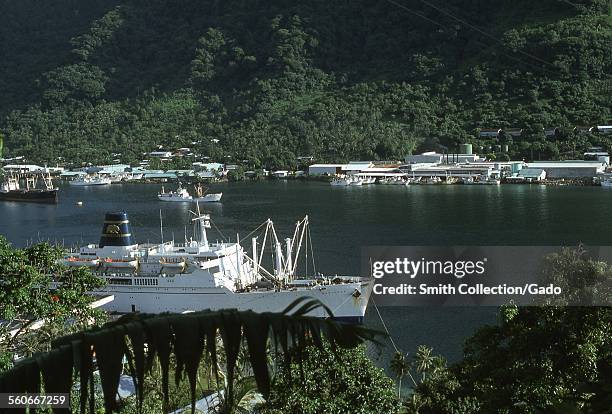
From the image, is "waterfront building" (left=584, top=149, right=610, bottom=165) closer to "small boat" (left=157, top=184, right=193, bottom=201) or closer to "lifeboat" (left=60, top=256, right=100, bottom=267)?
"small boat" (left=157, top=184, right=193, bottom=201)

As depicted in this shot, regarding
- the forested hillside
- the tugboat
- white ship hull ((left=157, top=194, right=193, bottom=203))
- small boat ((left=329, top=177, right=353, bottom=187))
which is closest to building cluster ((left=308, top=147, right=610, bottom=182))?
small boat ((left=329, top=177, right=353, bottom=187))

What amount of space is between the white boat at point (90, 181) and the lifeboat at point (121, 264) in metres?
33.8

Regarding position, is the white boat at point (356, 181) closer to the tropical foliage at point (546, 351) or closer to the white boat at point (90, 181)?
the white boat at point (90, 181)

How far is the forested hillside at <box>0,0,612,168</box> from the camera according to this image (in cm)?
5194

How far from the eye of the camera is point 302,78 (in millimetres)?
63906

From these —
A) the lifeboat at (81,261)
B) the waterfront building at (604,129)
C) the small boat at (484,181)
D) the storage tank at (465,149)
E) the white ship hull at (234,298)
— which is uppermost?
the waterfront building at (604,129)

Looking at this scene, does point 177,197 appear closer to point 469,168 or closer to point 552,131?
point 469,168

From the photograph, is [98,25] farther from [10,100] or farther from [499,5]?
[499,5]

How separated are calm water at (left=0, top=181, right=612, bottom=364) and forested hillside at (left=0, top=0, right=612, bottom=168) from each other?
1124 centimetres

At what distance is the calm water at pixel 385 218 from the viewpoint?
14.1m

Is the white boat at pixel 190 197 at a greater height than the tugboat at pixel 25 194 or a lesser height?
lesser

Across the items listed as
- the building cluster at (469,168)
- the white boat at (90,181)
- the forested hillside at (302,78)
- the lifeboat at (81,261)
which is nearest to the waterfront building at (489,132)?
the forested hillside at (302,78)

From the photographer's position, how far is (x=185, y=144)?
193 feet

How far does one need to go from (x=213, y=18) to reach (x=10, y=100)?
19090mm
